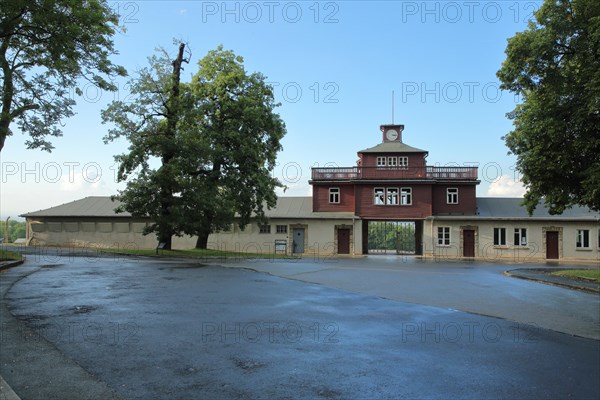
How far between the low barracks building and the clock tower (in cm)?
181

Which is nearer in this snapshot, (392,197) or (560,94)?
(560,94)

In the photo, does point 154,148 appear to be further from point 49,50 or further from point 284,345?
point 284,345

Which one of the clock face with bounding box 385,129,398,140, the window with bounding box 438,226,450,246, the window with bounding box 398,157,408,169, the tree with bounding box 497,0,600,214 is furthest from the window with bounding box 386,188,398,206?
the tree with bounding box 497,0,600,214

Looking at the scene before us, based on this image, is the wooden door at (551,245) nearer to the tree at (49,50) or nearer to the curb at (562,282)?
the curb at (562,282)

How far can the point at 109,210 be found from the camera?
Result: 4553 cm

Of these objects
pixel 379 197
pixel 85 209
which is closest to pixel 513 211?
pixel 379 197

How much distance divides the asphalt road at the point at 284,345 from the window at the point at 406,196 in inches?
1221

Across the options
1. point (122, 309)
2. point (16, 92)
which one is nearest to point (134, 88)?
point (16, 92)

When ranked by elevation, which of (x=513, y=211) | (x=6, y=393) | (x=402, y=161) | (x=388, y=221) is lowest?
(x=6, y=393)

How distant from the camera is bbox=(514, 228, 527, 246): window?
39.9 m

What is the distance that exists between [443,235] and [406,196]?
16.1ft

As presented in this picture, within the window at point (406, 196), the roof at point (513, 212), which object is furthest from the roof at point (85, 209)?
the roof at point (513, 212)

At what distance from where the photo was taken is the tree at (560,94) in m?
18.0

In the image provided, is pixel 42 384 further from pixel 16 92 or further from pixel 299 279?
pixel 16 92
